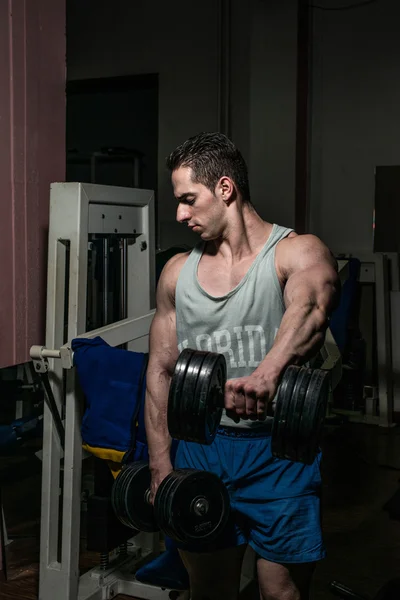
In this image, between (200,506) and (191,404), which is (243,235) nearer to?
(191,404)

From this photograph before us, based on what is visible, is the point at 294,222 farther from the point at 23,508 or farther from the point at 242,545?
the point at 242,545

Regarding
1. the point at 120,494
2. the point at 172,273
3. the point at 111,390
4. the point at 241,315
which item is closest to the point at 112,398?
the point at 111,390

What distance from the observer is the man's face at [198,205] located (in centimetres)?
182

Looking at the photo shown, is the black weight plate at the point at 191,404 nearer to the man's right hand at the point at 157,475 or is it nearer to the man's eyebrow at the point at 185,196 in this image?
the man's right hand at the point at 157,475

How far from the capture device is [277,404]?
1.56 meters

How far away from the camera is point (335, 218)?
4.92 meters

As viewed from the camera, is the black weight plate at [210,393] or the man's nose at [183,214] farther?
the man's nose at [183,214]

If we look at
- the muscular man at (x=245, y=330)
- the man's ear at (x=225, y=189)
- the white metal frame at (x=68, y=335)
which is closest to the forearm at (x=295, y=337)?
the muscular man at (x=245, y=330)

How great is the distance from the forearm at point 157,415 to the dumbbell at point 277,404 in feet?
0.99

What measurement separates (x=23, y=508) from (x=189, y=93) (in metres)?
3.21

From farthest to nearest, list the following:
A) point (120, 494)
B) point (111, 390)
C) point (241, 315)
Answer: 1. point (111, 390)
2. point (120, 494)
3. point (241, 315)

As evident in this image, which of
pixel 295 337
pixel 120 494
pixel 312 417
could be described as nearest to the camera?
pixel 312 417

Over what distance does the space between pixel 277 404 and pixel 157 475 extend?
1.62 feet

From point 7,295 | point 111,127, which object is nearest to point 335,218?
point 111,127
